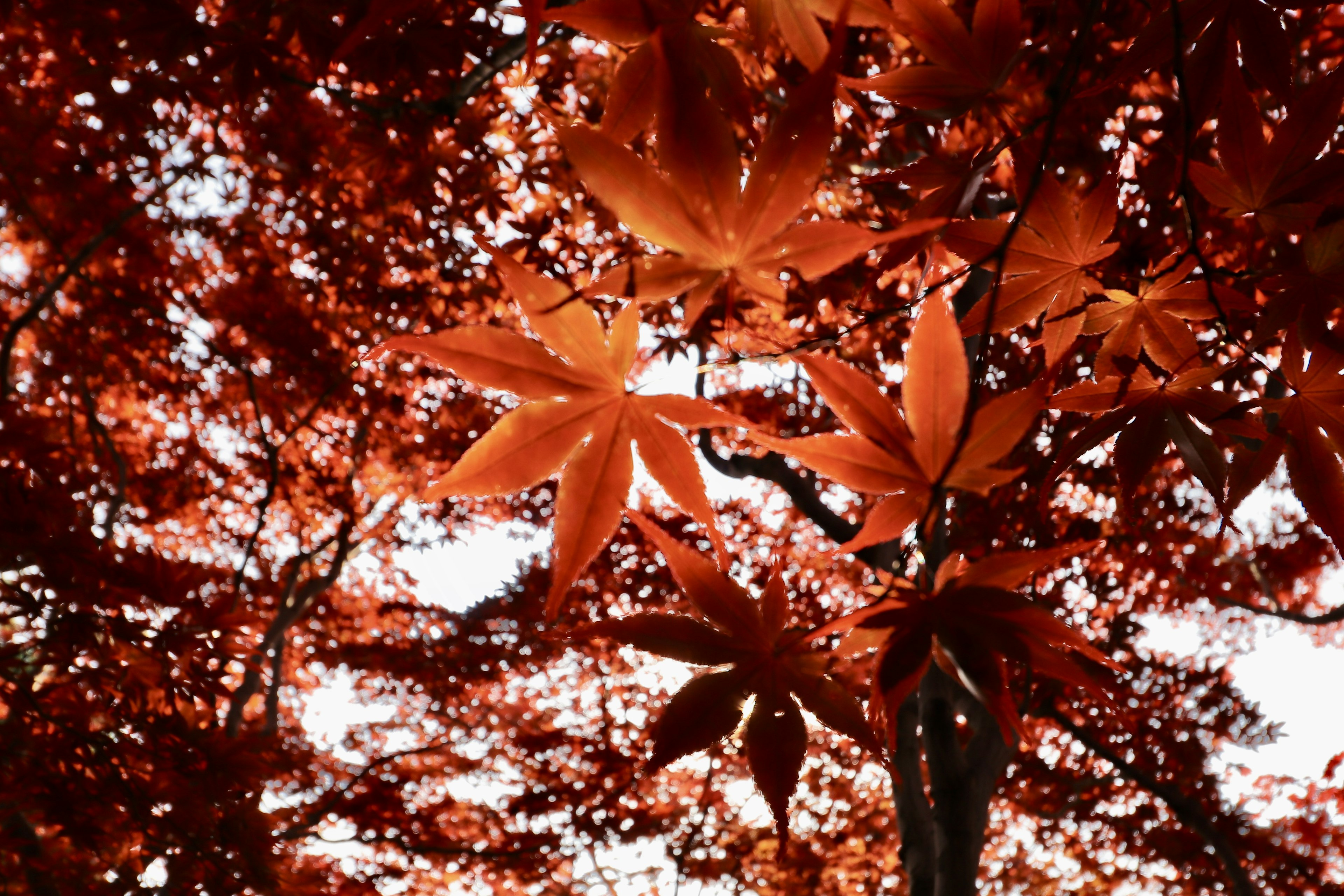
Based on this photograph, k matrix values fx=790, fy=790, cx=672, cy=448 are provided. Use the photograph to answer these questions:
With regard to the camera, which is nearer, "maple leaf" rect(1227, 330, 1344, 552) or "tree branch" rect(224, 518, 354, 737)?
"maple leaf" rect(1227, 330, 1344, 552)

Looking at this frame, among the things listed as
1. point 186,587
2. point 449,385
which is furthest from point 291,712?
point 186,587

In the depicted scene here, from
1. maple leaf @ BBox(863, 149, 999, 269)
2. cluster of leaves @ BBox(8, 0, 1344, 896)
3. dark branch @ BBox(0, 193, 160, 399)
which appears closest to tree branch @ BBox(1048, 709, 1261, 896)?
cluster of leaves @ BBox(8, 0, 1344, 896)

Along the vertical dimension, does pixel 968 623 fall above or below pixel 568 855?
below

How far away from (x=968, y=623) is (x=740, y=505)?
6.77 meters

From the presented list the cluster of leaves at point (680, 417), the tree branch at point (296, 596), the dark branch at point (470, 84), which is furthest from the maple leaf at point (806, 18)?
the tree branch at point (296, 596)

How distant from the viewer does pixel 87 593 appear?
2221 mm

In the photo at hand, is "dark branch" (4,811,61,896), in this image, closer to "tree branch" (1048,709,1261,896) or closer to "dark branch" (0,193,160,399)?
"dark branch" (0,193,160,399)

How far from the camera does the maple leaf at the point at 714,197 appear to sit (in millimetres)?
625

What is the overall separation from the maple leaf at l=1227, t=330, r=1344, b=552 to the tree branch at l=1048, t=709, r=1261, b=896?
505 cm

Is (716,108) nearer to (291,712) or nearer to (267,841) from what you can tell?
(267,841)

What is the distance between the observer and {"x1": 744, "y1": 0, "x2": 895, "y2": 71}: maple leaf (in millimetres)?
826

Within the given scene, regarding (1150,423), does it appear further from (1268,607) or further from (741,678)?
(1268,607)

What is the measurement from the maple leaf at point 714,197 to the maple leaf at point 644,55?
0.11 m

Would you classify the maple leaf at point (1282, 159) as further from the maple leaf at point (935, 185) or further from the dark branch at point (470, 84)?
the dark branch at point (470, 84)
